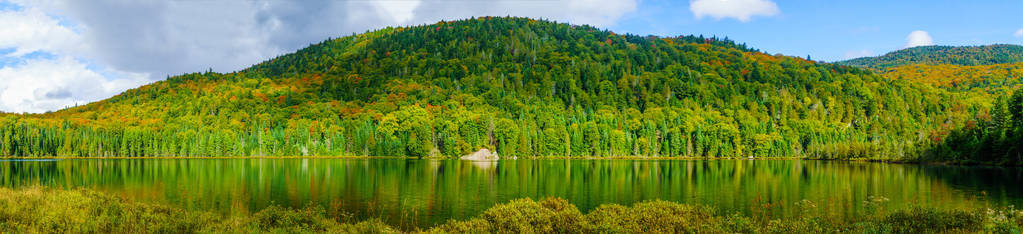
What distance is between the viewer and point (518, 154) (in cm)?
15150

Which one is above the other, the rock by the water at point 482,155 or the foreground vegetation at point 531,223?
the foreground vegetation at point 531,223

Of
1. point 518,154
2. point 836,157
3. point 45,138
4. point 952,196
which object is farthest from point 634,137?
point 45,138

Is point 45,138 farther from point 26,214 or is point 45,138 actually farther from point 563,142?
point 26,214

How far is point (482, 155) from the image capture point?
5743 inches

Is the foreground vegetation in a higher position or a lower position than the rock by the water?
higher

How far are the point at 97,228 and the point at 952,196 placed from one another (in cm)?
5120

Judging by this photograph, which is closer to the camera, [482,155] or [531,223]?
[531,223]

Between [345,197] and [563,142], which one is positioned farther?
[563,142]

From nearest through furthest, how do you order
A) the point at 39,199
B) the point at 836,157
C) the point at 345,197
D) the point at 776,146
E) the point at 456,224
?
the point at 456,224 → the point at 39,199 → the point at 345,197 → the point at 836,157 → the point at 776,146

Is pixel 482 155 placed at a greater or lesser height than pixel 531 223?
lesser

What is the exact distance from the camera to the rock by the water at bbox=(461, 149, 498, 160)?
145125 millimetres

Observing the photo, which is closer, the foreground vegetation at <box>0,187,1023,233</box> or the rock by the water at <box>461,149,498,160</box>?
the foreground vegetation at <box>0,187,1023,233</box>

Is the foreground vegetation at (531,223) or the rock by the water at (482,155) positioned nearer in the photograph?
the foreground vegetation at (531,223)

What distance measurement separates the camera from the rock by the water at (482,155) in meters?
145
